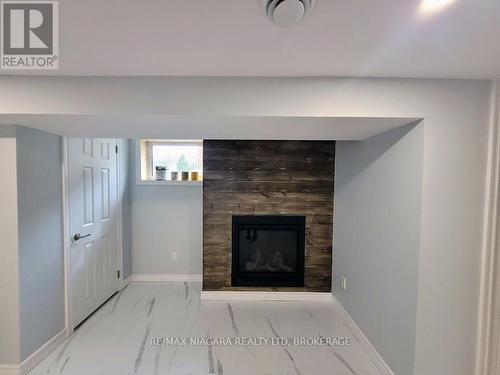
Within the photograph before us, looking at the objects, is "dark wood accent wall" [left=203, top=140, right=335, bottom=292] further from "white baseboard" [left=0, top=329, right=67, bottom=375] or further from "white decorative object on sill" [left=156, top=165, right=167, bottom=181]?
"white baseboard" [left=0, top=329, right=67, bottom=375]

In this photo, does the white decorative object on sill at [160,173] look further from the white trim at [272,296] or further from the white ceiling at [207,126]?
the white trim at [272,296]

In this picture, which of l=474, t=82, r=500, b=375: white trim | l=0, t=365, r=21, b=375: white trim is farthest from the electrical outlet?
l=0, t=365, r=21, b=375: white trim

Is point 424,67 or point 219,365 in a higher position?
point 424,67

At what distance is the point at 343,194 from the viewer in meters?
2.86

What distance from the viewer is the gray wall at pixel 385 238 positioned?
5.54 feet

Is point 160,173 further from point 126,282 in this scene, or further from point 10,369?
point 10,369

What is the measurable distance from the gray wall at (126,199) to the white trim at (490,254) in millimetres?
3558

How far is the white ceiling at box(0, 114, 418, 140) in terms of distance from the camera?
5.37 ft

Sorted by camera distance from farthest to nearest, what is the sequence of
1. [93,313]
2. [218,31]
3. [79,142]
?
1. [93,313]
2. [79,142]
3. [218,31]

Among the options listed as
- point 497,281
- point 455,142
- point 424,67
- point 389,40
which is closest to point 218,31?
point 389,40

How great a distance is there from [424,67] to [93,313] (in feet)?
11.7

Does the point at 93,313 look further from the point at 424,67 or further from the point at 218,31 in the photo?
the point at 424,67

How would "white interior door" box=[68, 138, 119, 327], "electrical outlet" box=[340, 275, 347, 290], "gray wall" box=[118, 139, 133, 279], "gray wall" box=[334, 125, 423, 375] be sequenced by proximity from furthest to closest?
"gray wall" box=[118, 139, 133, 279] < "electrical outlet" box=[340, 275, 347, 290] < "white interior door" box=[68, 138, 119, 327] < "gray wall" box=[334, 125, 423, 375]

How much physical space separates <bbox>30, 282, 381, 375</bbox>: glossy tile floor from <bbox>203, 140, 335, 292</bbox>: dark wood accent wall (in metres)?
0.48
